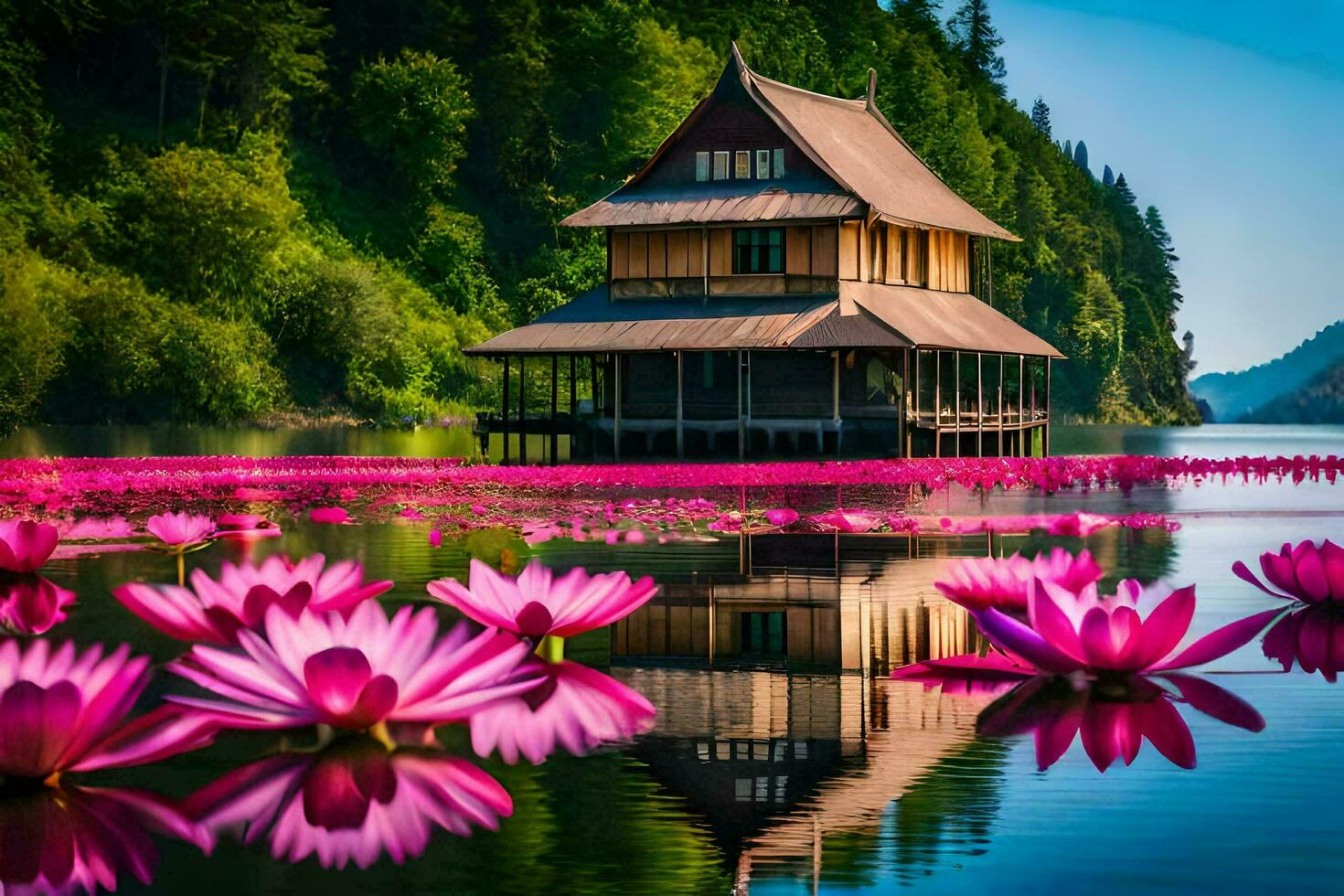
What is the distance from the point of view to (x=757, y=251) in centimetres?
5075

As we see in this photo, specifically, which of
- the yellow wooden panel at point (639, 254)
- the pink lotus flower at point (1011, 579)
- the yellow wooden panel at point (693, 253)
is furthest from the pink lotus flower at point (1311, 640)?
the yellow wooden panel at point (639, 254)

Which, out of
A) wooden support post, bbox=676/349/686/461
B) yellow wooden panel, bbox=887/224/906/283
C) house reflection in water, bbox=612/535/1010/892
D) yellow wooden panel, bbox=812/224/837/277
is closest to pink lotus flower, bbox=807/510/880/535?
house reflection in water, bbox=612/535/1010/892

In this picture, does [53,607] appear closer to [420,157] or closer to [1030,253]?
[420,157]

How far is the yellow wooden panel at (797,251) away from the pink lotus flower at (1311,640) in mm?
39298

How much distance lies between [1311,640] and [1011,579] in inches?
86.1

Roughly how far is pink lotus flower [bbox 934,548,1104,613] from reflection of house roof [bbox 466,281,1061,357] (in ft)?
118

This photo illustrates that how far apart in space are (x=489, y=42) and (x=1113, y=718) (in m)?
110

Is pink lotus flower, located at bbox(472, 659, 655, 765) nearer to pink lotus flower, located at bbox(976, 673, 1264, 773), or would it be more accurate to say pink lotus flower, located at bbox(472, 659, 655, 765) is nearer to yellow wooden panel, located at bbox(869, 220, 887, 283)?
pink lotus flower, located at bbox(976, 673, 1264, 773)

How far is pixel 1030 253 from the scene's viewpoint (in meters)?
106

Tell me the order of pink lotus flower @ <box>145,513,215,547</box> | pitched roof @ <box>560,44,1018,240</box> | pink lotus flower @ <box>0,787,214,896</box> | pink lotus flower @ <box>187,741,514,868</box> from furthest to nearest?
pitched roof @ <box>560,44,1018,240</box>, pink lotus flower @ <box>145,513,215,547</box>, pink lotus flower @ <box>187,741,514,868</box>, pink lotus flower @ <box>0,787,214,896</box>

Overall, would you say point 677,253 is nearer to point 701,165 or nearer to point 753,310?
point 701,165

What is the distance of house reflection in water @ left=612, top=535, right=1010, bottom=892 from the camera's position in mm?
5227

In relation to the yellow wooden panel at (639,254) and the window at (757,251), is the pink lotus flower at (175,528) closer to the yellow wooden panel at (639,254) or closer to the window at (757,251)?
the window at (757,251)

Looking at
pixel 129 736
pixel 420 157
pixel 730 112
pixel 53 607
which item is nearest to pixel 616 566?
pixel 53 607
